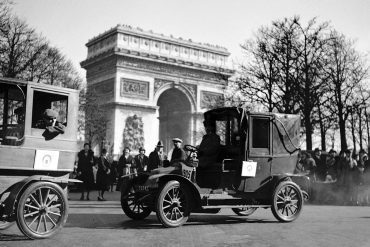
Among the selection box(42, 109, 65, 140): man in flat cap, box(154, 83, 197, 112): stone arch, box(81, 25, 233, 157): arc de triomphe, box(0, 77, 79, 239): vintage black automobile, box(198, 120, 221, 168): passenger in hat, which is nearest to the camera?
box(0, 77, 79, 239): vintage black automobile

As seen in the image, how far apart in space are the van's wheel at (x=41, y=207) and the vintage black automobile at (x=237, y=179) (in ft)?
5.88

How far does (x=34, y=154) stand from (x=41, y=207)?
0.80 m

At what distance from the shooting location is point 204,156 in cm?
930

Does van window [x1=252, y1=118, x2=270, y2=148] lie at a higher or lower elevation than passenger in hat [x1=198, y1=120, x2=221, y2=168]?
higher

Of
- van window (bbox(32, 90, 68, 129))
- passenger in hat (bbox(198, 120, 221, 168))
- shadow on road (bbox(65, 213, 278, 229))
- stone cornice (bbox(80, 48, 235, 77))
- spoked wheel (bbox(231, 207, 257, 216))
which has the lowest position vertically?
shadow on road (bbox(65, 213, 278, 229))

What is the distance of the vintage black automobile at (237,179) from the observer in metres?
8.56

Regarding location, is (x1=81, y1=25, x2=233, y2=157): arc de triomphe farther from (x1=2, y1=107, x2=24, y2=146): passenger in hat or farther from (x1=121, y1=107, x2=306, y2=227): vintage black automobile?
(x1=2, y1=107, x2=24, y2=146): passenger in hat

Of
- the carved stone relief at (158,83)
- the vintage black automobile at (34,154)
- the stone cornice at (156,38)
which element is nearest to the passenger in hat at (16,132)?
the vintage black automobile at (34,154)

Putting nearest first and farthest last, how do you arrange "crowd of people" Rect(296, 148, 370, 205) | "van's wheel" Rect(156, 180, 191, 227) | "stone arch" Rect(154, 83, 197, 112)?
"van's wheel" Rect(156, 180, 191, 227)
"crowd of people" Rect(296, 148, 370, 205)
"stone arch" Rect(154, 83, 197, 112)

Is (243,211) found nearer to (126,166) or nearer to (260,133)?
(260,133)

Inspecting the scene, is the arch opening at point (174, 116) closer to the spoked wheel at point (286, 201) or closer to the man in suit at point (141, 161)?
the man in suit at point (141, 161)

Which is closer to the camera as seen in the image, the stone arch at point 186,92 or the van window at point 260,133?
the van window at point 260,133

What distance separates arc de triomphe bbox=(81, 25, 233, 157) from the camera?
140 ft

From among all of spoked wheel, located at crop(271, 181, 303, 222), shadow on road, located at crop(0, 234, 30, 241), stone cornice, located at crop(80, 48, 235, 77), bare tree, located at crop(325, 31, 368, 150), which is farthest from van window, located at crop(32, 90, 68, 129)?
stone cornice, located at crop(80, 48, 235, 77)
